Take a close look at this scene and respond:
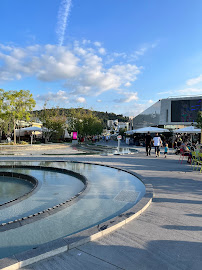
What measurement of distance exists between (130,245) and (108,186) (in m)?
3.16

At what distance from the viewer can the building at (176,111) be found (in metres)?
41.4

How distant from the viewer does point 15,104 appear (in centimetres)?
2359

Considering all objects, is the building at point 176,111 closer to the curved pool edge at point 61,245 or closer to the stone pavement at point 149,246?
the stone pavement at point 149,246

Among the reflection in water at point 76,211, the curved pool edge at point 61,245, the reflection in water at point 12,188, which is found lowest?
the reflection in water at point 12,188

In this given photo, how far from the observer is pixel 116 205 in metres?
→ 4.21

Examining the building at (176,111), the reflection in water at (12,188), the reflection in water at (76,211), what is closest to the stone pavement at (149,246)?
the reflection in water at (76,211)

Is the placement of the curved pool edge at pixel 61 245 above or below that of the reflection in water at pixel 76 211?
above

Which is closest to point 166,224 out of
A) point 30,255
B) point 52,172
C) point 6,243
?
point 30,255

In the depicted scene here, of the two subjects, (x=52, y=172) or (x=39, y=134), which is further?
(x=39, y=134)

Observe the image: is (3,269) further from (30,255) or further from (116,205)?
(116,205)

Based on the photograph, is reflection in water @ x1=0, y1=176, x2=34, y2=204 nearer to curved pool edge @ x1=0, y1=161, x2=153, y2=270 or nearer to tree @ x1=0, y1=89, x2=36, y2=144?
curved pool edge @ x1=0, y1=161, x2=153, y2=270

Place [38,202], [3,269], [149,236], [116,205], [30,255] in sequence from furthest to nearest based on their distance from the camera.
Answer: [38,202] < [116,205] < [149,236] < [30,255] < [3,269]

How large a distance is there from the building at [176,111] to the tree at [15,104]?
29.8 m

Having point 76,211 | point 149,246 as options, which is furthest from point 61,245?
point 76,211
